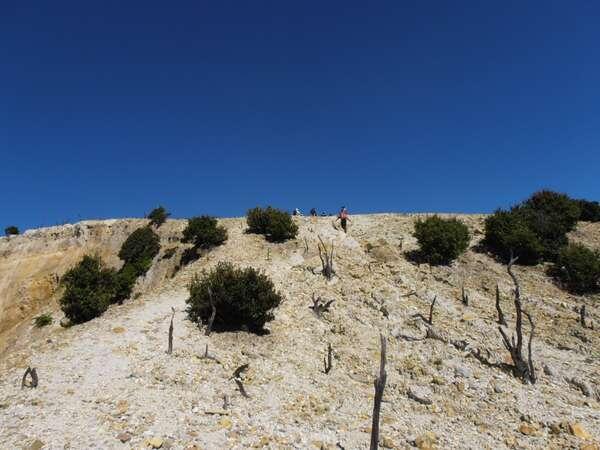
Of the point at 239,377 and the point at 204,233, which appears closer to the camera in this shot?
the point at 239,377

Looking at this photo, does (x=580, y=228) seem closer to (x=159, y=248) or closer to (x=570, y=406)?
(x=570, y=406)

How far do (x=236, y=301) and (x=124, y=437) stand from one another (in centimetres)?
817

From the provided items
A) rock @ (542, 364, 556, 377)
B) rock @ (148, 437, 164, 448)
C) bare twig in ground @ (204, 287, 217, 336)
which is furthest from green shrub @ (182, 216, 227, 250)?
rock @ (542, 364, 556, 377)

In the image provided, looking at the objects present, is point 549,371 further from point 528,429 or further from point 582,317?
point 582,317

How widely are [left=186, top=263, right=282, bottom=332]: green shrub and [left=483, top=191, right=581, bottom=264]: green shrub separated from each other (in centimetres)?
1646

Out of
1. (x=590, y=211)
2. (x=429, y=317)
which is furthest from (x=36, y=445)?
(x=590, y=211)

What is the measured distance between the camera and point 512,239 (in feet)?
90.9

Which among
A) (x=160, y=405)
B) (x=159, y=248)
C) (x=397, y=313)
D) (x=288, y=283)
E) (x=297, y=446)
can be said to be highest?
(x=159, y=248)

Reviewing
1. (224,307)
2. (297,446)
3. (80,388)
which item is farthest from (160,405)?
(224,307)

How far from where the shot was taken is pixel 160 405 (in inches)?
474

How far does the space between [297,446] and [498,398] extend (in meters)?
8.13

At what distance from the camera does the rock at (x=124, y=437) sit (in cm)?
1023

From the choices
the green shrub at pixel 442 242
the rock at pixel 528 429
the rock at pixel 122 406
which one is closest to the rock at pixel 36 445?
the rock at pixel 122 406

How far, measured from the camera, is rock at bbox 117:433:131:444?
1023 cm
